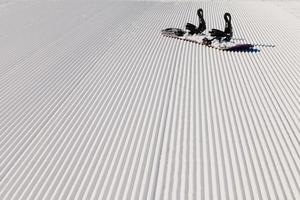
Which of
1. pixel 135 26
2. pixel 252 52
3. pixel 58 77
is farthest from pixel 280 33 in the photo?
pixel 58 77

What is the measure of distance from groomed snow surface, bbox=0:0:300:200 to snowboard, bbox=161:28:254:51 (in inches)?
15.5

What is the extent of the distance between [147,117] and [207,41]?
674cm

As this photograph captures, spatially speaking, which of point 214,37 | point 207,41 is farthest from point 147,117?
point 214,37

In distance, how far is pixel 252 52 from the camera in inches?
536

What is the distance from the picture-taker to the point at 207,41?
14.6 metres

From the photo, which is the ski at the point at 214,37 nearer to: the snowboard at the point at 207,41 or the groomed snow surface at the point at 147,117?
the snowboard at the point at 207,41

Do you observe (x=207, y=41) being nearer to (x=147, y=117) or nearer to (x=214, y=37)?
(x=214, y=37)

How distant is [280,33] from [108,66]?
26.1 ft

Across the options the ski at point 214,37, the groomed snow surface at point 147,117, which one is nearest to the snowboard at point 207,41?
the ski at point 214,37

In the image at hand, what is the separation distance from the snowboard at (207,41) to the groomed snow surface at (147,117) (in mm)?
393

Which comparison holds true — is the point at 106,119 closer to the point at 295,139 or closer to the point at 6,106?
the point at 6,106

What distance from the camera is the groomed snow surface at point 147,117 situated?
6.47 meters

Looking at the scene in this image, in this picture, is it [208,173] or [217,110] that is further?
[217,110]

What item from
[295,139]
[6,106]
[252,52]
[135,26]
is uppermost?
[135,26]
